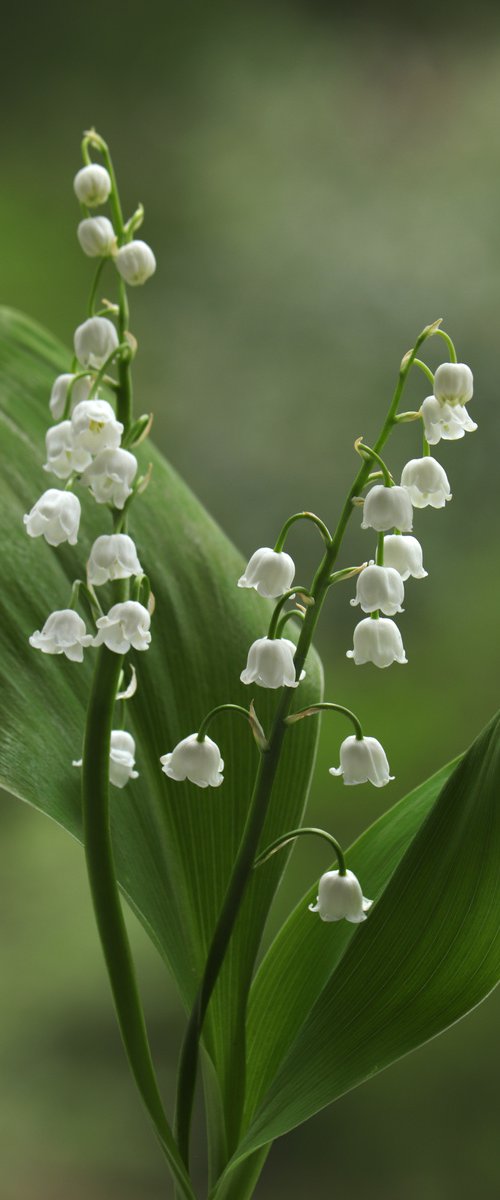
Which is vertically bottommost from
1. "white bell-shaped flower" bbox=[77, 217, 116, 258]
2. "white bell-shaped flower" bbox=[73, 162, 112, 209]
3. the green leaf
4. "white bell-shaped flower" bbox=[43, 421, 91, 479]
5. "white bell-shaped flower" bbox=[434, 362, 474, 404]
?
the green leaf

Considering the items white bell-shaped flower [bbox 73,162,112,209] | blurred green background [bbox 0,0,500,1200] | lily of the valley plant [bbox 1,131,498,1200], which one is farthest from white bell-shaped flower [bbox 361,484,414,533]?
blurred green background [bbox 0,0,500,1200]

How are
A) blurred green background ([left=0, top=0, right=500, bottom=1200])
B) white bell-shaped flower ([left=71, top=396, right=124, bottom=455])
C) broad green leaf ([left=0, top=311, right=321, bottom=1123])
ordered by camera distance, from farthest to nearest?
blurred green background ([left=0, top=0, right=500, bottom=1200]) < broad green leaf ([left=0, top=311, right=321, bottom=1123]) < white bell-shaped flower ([left=71, top=396, right=124, bottom=455])

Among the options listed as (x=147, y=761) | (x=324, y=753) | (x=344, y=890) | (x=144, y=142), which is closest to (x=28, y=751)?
(x=147, y=761)

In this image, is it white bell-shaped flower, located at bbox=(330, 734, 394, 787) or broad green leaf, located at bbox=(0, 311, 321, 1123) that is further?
broad green leaf, located at bbox=(0, 311, 321, 1123)

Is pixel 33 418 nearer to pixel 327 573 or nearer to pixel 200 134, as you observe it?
pixel 327 573

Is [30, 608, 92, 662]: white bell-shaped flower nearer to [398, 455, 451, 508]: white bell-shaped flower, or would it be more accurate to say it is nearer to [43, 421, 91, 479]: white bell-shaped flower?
[43, 421, 91, 479]: white bell-shaped flower

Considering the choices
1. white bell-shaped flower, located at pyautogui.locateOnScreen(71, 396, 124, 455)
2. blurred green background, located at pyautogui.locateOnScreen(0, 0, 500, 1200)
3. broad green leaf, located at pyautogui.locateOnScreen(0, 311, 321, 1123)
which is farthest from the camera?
blurred green background, located at pyautogui.locateOnScreen(0, 0, 500, 1200)

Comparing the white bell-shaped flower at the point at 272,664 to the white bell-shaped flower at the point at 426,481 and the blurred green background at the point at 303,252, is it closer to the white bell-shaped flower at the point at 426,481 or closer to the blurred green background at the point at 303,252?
the white bell-shaped flower at the point at 426,481
